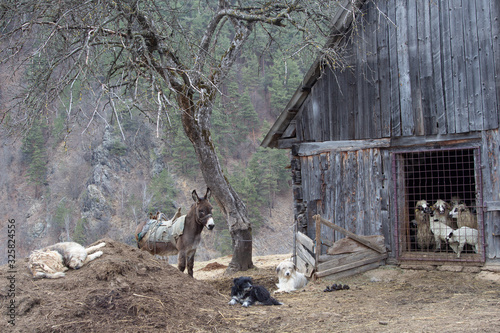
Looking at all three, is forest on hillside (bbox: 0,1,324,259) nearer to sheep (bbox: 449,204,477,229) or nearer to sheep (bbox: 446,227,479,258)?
sheep (bbox: 449,204,477,229)

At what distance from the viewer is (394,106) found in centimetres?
947

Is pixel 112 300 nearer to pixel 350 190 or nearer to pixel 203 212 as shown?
pixel 203 212

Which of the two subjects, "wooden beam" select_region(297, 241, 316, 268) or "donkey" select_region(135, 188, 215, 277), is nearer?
"donkey" select_region(135, 188, 215, 277)

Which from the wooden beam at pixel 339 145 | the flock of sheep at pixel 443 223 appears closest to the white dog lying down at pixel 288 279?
the wooden beam at pixel 339 145

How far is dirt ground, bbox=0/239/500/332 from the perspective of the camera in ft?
16.1

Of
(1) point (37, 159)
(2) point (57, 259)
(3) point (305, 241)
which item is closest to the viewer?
(2) point (57, 259)

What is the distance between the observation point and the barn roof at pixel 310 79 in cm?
985

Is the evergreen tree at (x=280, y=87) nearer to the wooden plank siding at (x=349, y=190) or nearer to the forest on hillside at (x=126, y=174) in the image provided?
the forest on hillside at (x=126, y=174)

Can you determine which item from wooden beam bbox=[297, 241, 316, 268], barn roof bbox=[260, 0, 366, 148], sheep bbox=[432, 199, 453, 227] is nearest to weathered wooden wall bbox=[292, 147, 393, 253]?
wooden beam bbox=[297, 241, 316, 268]

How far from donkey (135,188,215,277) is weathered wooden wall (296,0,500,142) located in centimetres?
347

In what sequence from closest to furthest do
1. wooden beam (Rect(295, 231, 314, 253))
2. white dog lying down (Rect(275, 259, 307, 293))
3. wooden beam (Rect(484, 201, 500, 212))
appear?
wooden beam (Rect(484, 201, 500, 212)) → white dog lying down (Rect(275, 259, 307, 293)) → wooden beam (Rect(295, 231, 314, 253))

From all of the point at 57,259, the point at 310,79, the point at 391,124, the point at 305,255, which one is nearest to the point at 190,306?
the point at 57,259

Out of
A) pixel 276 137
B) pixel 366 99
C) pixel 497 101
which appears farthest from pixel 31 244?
pixel 497 101

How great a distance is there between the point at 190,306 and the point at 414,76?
698cm
